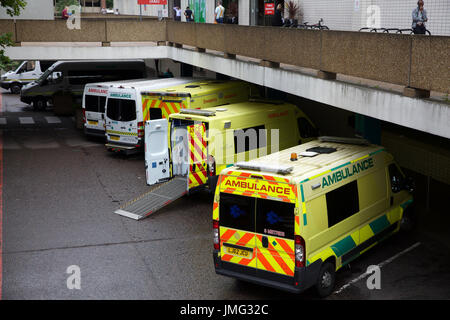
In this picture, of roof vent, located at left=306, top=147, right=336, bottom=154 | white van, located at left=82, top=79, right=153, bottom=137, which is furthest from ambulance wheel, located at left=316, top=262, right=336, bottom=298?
white van, located at left=82, top=79, right=153, bottom=137

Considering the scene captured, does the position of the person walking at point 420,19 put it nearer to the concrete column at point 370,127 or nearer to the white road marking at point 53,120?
the concrete column at point 370,127

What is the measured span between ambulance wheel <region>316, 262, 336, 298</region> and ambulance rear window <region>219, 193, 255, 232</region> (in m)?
1.31

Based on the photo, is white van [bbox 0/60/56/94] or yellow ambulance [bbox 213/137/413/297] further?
white van [bbox 0/60/56/94]

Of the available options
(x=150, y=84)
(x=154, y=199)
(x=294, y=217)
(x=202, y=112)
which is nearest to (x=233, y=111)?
(x=202, y=112)

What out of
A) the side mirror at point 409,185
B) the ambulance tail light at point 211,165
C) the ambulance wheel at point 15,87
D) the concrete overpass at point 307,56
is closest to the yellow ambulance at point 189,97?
the concrete overpass at point 307,56

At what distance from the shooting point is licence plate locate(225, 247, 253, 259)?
29.9 ft

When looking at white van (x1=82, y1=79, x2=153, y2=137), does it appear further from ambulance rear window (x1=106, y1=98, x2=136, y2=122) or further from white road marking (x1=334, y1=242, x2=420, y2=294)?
white road marking (x1=334, y1=242, x2=420, y2=294)

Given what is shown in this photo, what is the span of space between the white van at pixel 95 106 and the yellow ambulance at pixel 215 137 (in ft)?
17.1

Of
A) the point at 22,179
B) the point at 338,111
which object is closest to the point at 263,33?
the point at 338,111

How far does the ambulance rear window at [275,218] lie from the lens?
28.5ft

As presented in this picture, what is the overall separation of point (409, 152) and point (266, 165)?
8.35m
